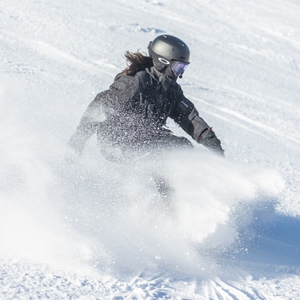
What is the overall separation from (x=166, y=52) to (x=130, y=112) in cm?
63

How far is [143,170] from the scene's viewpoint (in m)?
4.30

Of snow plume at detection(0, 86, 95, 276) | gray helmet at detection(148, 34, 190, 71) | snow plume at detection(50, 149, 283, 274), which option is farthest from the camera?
gray helmet at detection(148, 34, 190, 71)

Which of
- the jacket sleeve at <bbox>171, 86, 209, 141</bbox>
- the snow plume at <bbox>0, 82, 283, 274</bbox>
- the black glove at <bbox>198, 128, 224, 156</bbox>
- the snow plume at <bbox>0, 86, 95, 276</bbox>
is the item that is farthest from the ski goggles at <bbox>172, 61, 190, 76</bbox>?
the snow plume at <bbox>0, 86, 95, 276</bbox>

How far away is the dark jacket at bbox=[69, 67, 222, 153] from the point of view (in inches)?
167

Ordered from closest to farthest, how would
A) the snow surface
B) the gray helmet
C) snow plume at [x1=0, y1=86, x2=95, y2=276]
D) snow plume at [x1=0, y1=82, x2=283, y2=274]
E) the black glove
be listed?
the snow surface
snow plume at [x1=0, y1=86, x2=95, y2=276]
snow plume at [x1=0, y1=82, x2=283, y2=274]
the gray helmet
the black glove

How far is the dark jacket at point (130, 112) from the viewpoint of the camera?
424cm

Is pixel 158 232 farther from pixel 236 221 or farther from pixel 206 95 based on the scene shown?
pixel 206 95

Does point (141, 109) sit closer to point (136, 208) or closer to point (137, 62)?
point (137, 62)

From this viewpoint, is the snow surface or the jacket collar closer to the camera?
the snow surface

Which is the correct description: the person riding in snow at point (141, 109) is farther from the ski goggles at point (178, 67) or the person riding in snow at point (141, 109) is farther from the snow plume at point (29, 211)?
the snow plume at point (29, 211)

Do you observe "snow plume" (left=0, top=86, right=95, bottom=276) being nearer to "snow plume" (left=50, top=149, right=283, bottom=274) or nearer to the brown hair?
"snow plume" (left=50, top=149, right=283, bottom=274)

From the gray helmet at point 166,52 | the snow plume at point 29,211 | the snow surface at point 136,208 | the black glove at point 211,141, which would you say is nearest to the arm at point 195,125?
the black glove at point 211,141

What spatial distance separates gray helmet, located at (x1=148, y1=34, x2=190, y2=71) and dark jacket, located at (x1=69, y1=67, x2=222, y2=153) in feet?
0.30

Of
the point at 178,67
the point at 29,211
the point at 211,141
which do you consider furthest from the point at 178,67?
the point at 29,211
